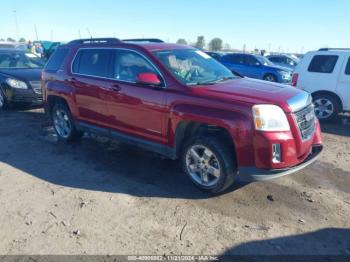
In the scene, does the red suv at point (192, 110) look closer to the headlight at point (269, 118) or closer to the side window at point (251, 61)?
the headlight at point (269, 118)

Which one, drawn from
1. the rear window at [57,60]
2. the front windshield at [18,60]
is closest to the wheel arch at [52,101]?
the rear window at [57,60]

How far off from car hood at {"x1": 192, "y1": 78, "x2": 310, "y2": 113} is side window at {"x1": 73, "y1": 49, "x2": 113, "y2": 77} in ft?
5.76

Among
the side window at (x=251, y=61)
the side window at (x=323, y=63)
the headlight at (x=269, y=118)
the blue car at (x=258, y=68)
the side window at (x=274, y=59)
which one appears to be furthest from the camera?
the side window at (x=274, y=59)

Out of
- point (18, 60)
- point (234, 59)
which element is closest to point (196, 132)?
point (18, 60)

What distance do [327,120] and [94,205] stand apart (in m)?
6.59

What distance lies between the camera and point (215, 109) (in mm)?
3832

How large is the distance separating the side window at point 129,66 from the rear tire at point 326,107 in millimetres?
5466

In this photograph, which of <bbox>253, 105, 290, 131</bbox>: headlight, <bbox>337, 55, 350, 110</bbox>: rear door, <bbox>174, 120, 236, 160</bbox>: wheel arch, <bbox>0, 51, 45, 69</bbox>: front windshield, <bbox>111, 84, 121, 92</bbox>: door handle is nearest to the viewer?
<bbox>253, 105, 290, 131</bbox>: headlight

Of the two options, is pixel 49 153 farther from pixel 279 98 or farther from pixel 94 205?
pixel 279 98

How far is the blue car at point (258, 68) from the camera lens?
1494 cm

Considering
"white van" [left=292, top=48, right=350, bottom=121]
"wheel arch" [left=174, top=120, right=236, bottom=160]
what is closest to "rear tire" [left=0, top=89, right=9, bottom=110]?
"wheel arch" [left=174, top=120, right=236, bottom=160]

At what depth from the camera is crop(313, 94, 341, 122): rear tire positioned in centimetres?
804

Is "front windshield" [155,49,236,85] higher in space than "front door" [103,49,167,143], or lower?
higher

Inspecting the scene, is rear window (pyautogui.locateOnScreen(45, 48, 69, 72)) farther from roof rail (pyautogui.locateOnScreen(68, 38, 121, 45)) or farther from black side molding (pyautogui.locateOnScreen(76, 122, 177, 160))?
black side molding (pyautogui.locateOnScreen(76, 122, 177, 160))
